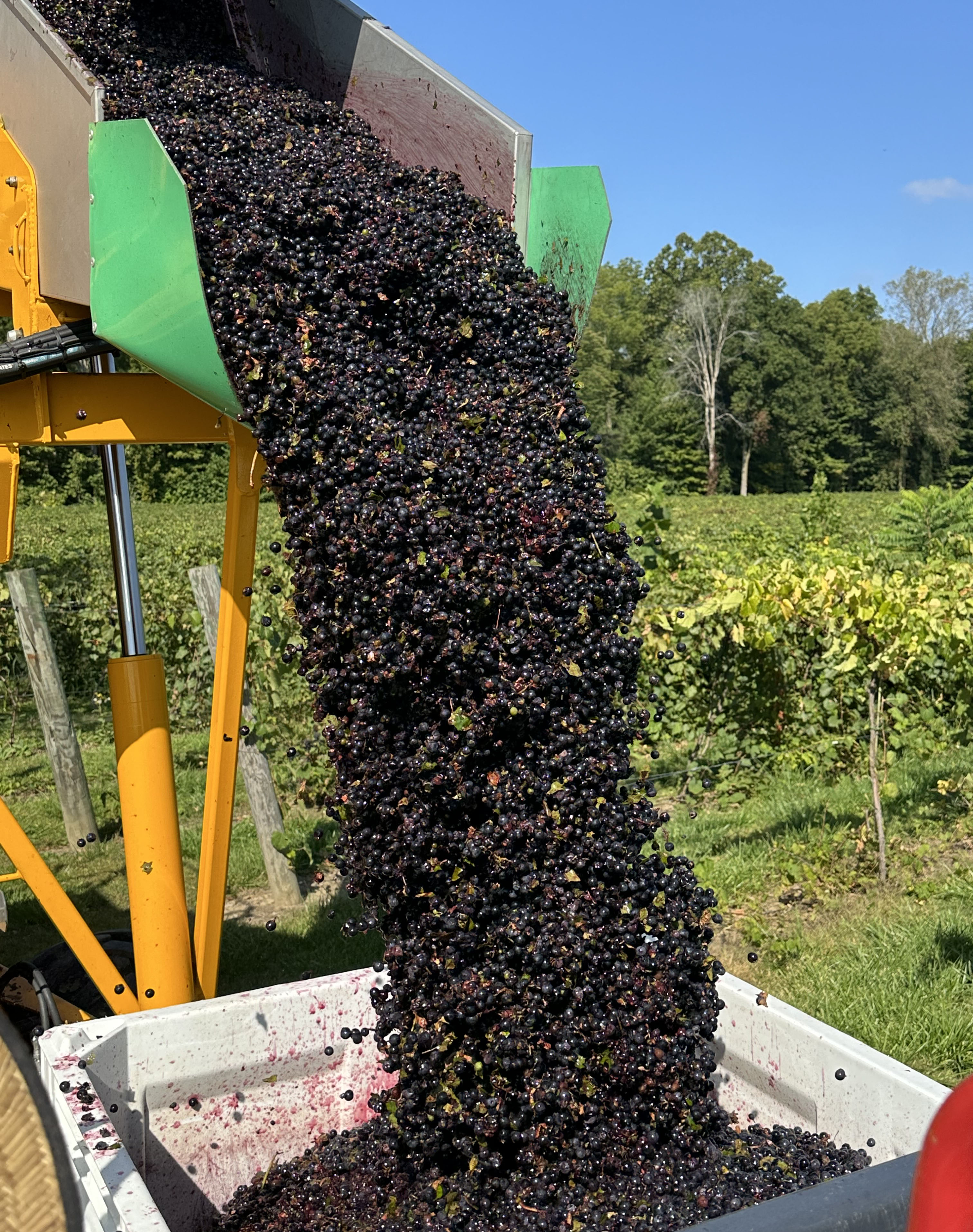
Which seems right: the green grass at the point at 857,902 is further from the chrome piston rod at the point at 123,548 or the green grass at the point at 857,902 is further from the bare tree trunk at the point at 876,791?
the chrome piston rod at the point at 123,548

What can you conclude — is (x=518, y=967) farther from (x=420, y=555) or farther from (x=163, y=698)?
(x=163, y=698)

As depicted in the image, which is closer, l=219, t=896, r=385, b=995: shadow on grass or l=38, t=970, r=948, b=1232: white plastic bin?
l=38, t=970, r=948, b=1232: white plastic bin

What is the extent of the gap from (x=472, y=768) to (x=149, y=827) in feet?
3.38

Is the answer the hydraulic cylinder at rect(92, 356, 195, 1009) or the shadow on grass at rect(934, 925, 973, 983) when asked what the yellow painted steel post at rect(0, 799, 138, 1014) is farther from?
the shadow on grass at rect(934, 925, 973, 983)

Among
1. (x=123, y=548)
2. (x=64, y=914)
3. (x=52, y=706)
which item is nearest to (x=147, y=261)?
(x=123, y=548)

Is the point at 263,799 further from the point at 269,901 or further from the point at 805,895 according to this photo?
the point at 805,895

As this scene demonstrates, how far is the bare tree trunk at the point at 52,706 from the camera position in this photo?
6273 mm

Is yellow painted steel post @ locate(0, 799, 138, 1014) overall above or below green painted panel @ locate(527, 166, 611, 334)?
below

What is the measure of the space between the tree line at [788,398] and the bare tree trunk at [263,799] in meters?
50.1

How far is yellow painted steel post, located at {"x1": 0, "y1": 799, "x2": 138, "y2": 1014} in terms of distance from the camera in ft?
9.30

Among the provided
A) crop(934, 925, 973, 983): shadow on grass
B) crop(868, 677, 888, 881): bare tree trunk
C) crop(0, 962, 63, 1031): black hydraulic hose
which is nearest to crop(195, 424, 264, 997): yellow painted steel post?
crop(0, 962, 63, 1031): black hydraulic hose

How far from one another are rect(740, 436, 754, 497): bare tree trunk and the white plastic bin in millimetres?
57435

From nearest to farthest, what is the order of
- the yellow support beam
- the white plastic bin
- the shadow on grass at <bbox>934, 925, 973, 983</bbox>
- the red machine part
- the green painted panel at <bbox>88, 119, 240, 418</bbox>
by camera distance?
the red machine part
the green painted panel at <bbox>88, 119, 240, 418</bbox>
the white plastic bin
the yellow support beam
the shadow on grass at <bbox>934, 925, 973, 983</bbox>

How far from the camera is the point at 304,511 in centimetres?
246
